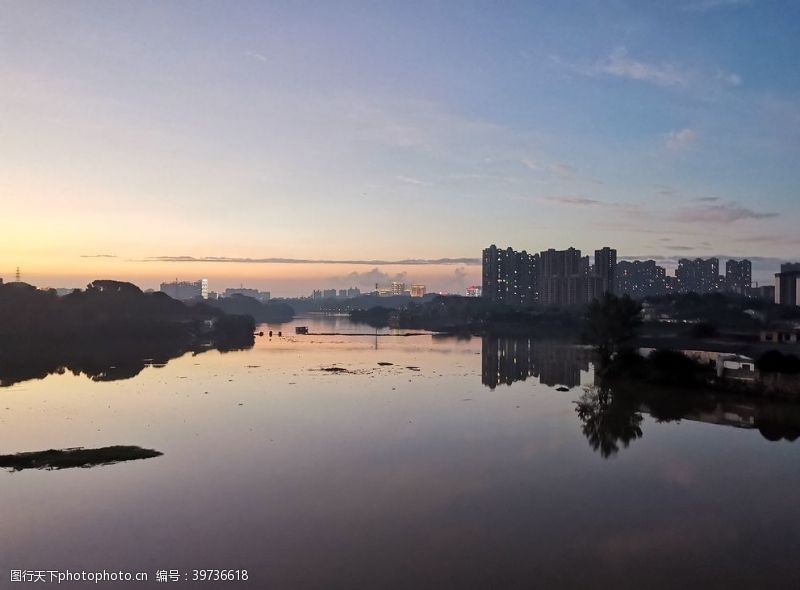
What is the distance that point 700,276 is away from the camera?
129875 mm

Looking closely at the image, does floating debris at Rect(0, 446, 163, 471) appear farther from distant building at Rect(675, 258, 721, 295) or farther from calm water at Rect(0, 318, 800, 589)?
distant building at Rect(675, 258, 721, 295)

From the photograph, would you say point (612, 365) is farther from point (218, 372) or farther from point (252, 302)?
point (252, 302)

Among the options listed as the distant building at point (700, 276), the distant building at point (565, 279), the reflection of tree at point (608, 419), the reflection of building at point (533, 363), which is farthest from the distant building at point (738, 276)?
the reflection of tree at point (608, 419)

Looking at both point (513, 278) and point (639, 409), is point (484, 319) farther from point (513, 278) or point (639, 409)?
point (639, 409)

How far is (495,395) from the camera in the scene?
2817 centimetres

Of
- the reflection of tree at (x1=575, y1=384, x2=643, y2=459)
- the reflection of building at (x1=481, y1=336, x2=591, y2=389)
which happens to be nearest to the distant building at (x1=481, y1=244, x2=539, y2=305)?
the reflection of building at (x1=481, y1=336, x2=591, y2=389)

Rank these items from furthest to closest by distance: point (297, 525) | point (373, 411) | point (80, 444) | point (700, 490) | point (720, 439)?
1. point (373, 411)
2. point (720, 439)
3. point (80, 444)
4. point (700, 490)
5. point (297, 525)

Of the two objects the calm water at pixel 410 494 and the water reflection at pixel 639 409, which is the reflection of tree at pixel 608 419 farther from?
the calm water at pixel 410 494

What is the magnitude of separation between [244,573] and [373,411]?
546 inches

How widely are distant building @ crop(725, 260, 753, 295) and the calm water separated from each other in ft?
383

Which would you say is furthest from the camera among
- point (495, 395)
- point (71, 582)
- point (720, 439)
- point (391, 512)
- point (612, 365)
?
point (612, 365)

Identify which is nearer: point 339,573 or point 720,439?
point 339,573

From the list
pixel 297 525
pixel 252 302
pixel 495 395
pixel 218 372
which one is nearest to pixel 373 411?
pixel 495 395

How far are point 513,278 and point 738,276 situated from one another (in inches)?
1847
